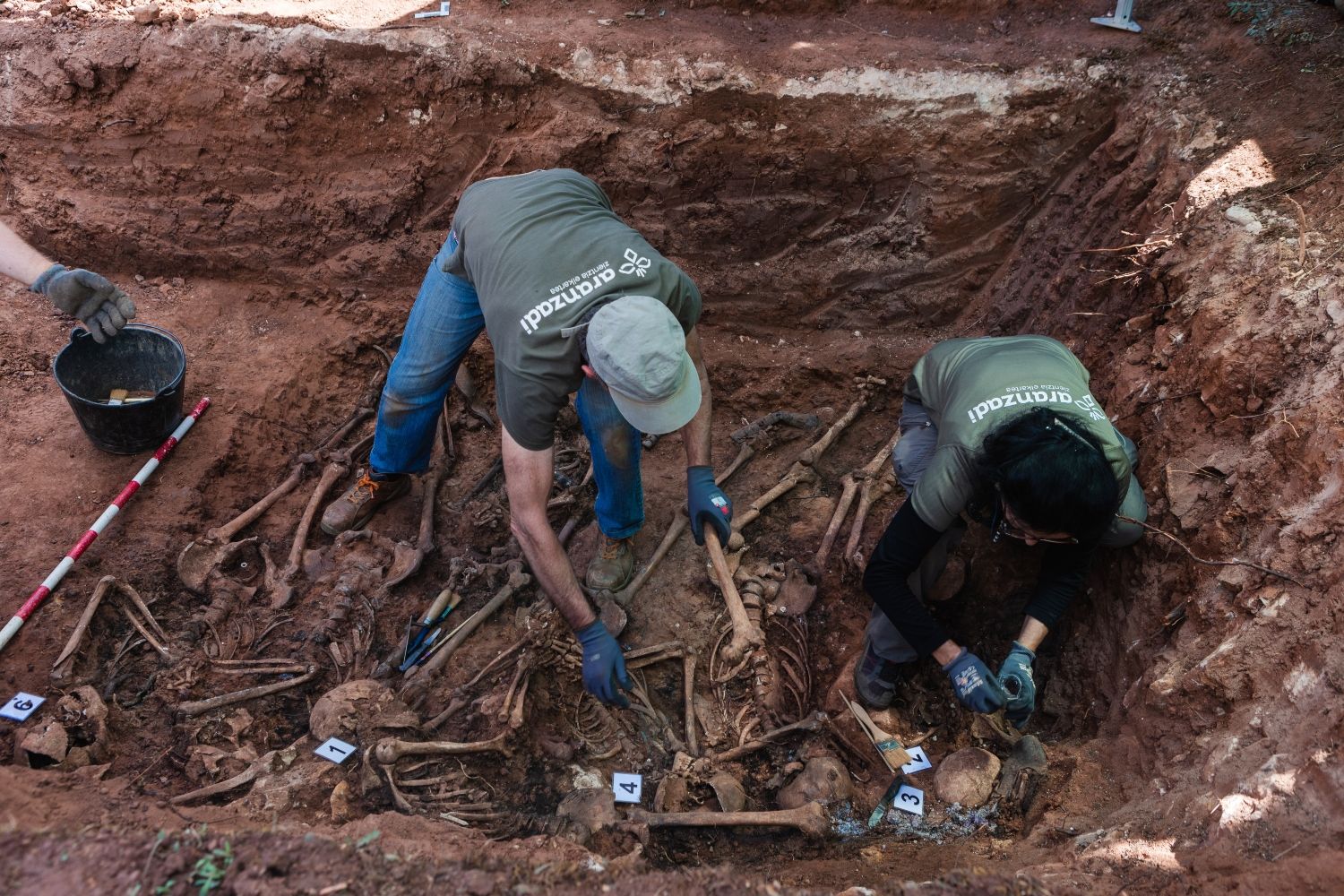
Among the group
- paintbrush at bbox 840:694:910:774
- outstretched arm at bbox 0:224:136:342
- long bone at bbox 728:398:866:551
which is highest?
outstretched arm at bbox 0:224:136:342

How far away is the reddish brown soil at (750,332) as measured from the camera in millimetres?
2709

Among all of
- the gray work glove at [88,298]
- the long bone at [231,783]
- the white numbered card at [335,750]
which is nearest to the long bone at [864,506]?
the white numbered card at [335,750]

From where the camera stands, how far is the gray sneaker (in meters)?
3.65

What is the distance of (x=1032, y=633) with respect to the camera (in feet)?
11.3

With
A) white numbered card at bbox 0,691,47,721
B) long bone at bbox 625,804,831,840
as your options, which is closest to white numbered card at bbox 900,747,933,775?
long bone at bbox 625,804,831,840

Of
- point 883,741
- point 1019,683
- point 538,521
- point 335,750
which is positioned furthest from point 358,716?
point 1019,683

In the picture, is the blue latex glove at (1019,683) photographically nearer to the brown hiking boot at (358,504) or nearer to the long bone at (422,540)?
the long bone at (422,540)

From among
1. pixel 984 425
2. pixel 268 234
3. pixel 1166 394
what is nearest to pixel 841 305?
pixel 1166 394

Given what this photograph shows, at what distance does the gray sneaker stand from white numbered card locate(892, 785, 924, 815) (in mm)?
397

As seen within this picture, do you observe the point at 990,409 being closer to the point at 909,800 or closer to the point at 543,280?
the point at 909,800

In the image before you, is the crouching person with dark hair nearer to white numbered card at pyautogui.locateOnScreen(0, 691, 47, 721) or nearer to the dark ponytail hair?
the dark ponytail hair

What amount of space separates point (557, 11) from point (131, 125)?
249 cm

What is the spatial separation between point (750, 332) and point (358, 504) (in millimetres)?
2492

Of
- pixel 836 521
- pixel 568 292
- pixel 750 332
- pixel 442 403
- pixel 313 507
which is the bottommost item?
pixel 313 507
